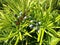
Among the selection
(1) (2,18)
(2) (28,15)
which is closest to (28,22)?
(2) (28,15)

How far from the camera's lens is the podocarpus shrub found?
0.98m

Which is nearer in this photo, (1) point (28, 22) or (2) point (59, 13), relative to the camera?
(1) point (28, 22)

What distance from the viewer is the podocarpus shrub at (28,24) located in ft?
3.21

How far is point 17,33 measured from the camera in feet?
3.24

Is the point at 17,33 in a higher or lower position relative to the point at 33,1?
lower

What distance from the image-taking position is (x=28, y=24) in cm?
100

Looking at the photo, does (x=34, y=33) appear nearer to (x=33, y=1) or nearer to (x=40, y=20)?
(x=40, y=20)

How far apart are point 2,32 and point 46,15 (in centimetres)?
30

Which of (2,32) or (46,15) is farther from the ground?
(46,15)

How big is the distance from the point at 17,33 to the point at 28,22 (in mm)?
97

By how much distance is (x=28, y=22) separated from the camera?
101cm

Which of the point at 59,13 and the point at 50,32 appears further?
the point at 59,13

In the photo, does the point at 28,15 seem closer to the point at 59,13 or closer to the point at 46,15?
the point at 46,15

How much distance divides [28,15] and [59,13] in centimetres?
23
